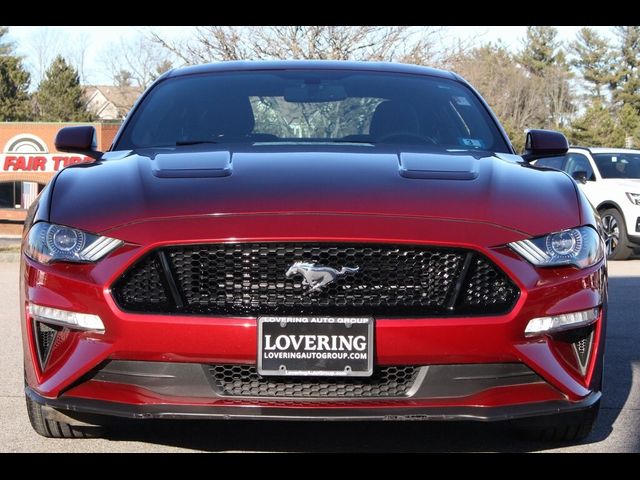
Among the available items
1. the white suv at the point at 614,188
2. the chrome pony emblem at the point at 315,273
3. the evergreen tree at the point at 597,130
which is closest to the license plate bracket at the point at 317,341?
the chrome pony emblem at the point at 315,273

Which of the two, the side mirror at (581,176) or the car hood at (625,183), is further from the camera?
the side mirror at (581,176)

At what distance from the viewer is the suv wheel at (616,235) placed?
1719cm

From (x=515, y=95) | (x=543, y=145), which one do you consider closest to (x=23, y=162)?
(x=515, y=95)

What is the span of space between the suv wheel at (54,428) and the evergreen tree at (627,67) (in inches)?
2866

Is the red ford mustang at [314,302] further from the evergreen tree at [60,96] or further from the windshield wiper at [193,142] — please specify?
the evergreen tree at [60,96]

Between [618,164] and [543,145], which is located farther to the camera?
[618,164]

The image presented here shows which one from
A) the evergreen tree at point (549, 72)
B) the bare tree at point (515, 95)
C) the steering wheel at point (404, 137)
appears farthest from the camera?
the evergreen tree at point (549, 72)

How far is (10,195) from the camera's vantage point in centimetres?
4506

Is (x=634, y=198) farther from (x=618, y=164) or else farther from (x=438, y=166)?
(x=438, y=166)

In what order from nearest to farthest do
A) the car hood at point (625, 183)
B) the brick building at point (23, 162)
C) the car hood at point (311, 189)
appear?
the car hood at point (311, 189)
the car hood at point (625, 183)
the brick building at point (23, 162)

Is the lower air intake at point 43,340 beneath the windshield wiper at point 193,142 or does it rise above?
beneath

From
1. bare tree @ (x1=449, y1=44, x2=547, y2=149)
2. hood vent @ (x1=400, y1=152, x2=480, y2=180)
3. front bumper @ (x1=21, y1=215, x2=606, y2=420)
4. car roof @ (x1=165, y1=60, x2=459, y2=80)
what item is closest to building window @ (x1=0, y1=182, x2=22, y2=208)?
bare tree @ (x1=449, y1=44, x2=547, y2=149)

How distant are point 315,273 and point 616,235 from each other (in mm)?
14412
